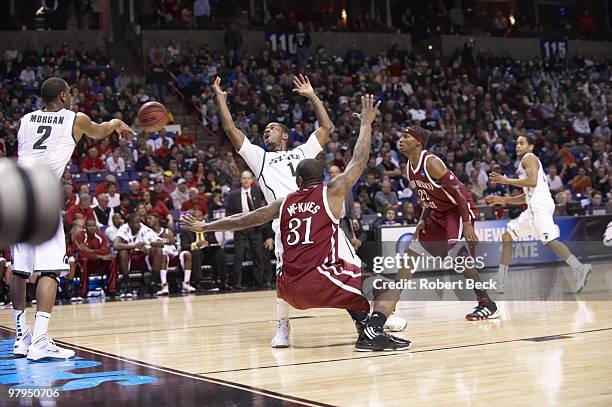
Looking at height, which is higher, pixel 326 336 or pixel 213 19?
pixel 213 19

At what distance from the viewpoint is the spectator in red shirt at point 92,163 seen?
16.0 metres

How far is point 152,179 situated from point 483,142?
30.2 feet

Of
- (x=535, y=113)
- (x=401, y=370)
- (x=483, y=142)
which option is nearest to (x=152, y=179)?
(x=483, y=142)

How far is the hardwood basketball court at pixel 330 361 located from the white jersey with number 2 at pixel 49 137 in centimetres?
154

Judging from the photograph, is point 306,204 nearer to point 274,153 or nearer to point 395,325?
point 274,153

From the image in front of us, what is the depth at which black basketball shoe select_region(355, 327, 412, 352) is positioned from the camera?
21.9ft

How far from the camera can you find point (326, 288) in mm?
6590

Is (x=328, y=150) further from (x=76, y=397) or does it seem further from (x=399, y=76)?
(x=76, y=397)

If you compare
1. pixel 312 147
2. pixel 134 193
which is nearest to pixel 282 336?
pixel 312 147

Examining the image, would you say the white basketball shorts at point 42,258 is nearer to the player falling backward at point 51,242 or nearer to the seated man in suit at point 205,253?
the player falling backward at point 51,242

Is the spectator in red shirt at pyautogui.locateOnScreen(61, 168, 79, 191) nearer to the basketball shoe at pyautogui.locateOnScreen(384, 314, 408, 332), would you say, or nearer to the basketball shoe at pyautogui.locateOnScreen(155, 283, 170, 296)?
the basketball shoe at pyautogui.locateOnScreen(155, 283, 170, 296)

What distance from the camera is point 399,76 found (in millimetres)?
24375

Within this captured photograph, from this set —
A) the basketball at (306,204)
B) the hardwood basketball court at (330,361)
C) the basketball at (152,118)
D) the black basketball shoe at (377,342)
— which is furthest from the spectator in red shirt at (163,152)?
the black basketball shoe at (377,342)

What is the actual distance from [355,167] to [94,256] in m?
7.42
